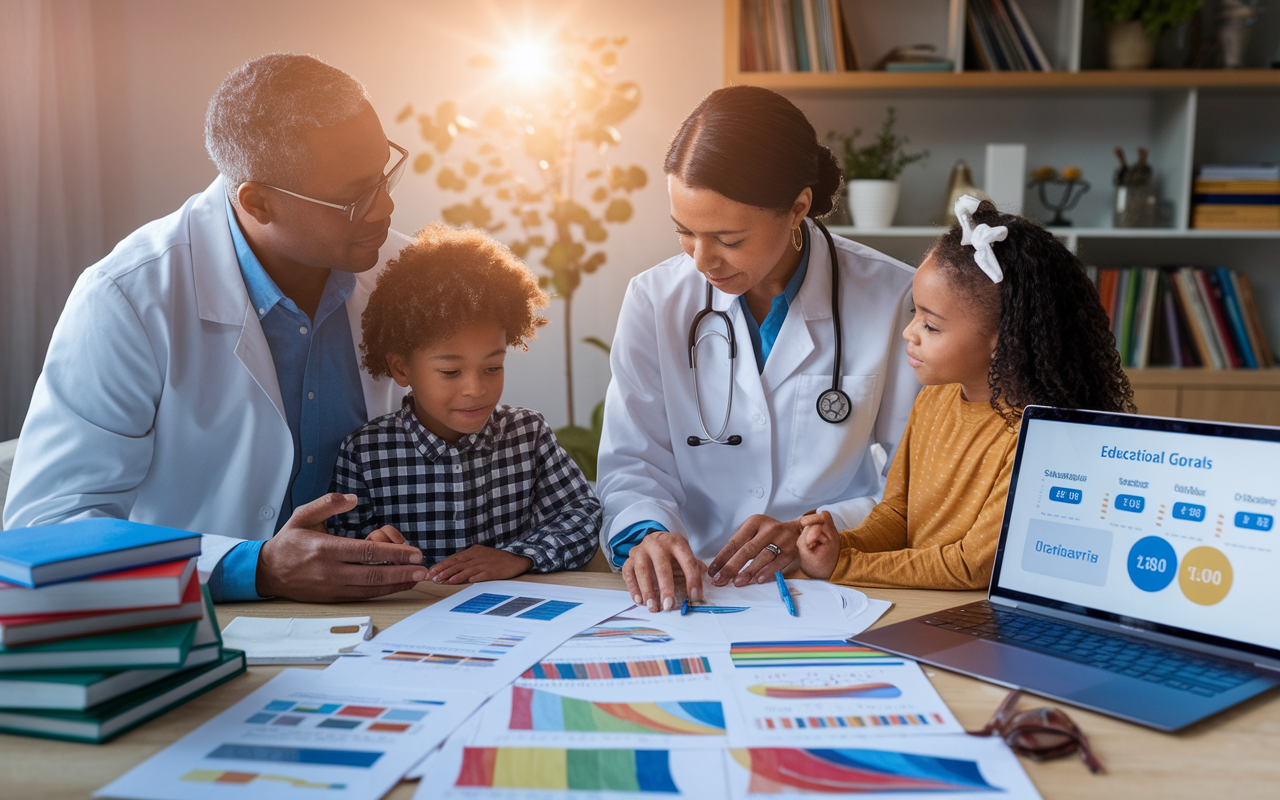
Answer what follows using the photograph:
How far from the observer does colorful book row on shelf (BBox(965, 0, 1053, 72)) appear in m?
2.79

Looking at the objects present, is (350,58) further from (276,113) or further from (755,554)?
(755,554)

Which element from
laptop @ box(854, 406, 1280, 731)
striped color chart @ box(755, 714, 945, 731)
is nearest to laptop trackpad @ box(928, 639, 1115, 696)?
laptop @ box(854, 406, 1280, 731)

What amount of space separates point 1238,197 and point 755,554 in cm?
244

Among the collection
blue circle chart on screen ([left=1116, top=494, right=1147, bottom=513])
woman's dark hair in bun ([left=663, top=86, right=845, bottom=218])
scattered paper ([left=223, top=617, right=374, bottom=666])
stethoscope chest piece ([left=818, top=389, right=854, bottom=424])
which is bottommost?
scattered paper ([left=223, top=617, right=374, bottom=666])

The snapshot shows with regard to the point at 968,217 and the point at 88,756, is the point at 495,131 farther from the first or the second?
the point at 88,756

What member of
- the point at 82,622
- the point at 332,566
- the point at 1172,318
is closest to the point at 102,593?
the point at 82,622

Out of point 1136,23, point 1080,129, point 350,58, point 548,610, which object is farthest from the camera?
point 350,58

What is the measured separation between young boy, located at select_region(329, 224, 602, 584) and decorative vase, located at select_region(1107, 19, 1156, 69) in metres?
2.30

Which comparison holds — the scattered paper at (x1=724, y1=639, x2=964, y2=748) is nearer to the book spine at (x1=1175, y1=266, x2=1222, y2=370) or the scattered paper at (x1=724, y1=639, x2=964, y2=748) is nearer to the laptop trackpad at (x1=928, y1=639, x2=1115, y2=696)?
the laptop trackpad at (x1=928, y1=639, x2=1115, y2=696)

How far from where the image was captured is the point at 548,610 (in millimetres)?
1096

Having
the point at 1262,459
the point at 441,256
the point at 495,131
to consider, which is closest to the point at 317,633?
the point at 441,256

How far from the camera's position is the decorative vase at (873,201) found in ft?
9.35

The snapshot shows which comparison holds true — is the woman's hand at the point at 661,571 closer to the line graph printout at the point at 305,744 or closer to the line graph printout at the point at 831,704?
the line graph printout at the point at 831,704

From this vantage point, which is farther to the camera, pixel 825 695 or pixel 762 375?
pixel 762 375
